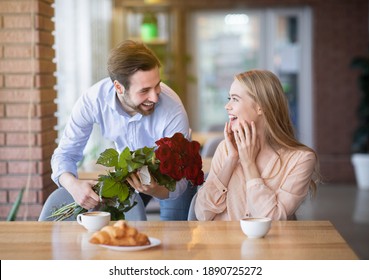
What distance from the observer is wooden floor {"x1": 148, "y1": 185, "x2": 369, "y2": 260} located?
6152 millimetres

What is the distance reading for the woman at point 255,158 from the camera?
2.92 meters

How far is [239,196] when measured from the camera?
303 centimetres

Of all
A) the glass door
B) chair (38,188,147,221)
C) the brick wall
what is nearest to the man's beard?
chair (38,188,147,221)

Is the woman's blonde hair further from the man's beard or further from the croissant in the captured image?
the croissant

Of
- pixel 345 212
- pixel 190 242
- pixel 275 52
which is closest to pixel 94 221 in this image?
pixel 190 242

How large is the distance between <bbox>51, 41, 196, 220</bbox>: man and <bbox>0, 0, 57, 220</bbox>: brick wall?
0.64 m

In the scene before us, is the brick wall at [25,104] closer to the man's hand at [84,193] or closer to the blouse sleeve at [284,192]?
the man's hand at [84,193]

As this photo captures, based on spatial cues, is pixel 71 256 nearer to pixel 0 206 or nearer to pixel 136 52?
pixel 136 52

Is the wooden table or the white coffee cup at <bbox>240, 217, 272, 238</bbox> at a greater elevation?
the white coffee cup at <bbox>240, 217, 272, 238</bbox>

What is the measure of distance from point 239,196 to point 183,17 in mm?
7282

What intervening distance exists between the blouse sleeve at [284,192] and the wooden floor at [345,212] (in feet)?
7.30

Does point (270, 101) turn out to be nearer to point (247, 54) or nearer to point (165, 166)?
point (165, 166)

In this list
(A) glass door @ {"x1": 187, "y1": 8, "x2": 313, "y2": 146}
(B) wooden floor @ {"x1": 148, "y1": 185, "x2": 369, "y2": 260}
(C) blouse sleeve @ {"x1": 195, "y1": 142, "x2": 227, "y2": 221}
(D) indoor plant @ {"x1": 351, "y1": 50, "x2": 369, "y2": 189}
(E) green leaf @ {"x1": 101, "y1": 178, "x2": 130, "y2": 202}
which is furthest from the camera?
(A) glass door @ {"x1": 187, "y1": 8, "x2": 313, "y2": 146}
